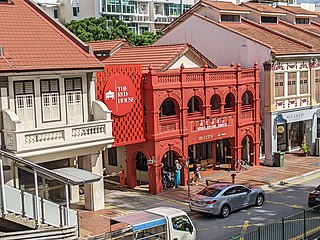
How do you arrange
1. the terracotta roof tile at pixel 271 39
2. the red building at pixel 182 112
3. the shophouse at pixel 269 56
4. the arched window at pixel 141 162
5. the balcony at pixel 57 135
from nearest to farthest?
the balcony at pixel 57 135
the red building at pixel 182 112
the arched window at pixel 141 162
the shophouse at pixel 269 56
the terracotta roof tile at pixel 271 39

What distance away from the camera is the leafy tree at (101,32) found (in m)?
55.2

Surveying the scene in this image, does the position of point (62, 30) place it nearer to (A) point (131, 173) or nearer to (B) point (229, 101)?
(A) point (131, 173)

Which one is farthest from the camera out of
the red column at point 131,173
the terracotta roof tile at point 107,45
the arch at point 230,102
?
the terracotta roof tile at point 107,45

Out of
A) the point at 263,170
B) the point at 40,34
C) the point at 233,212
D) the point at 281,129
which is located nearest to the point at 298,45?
the point at 281,129

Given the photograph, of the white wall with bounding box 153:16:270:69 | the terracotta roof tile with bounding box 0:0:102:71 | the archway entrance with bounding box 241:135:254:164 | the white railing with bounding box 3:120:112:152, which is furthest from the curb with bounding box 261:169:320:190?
the terracotta roof tile with bounding box 0:0:102:71

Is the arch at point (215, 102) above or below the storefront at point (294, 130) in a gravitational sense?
above

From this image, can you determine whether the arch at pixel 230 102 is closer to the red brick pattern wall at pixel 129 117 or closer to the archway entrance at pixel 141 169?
the archway entrance at pixel 141 169

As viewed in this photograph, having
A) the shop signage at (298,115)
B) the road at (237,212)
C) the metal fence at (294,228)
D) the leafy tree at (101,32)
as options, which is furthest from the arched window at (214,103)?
the leafy tree at (101,32)

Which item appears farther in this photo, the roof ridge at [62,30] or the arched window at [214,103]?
the arched window at [214,103]

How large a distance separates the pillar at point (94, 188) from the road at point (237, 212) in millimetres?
1008

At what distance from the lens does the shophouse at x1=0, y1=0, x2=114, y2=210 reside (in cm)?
2275

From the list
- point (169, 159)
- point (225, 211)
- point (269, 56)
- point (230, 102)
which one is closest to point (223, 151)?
point (230, 102)

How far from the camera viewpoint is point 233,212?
83.2 feet

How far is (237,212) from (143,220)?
318 inches
